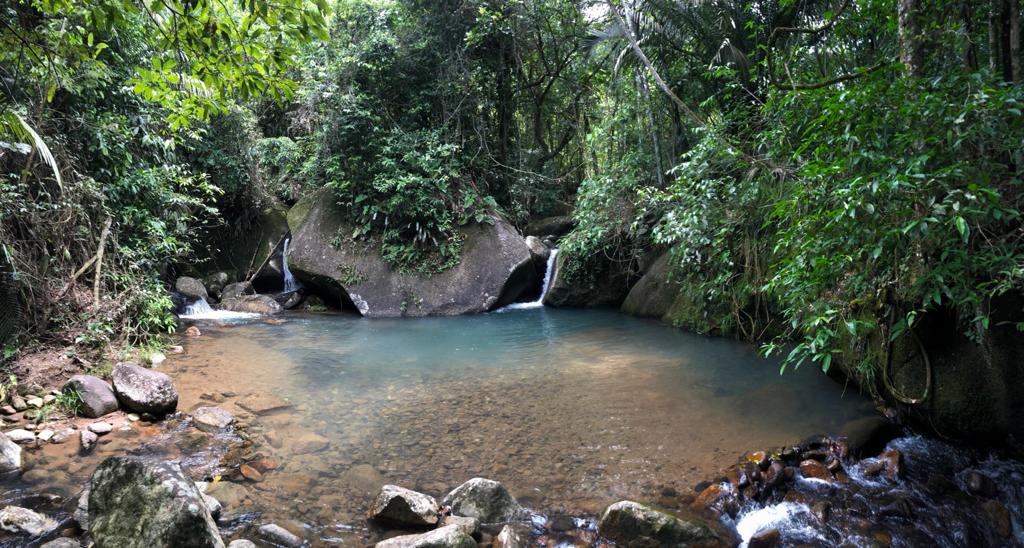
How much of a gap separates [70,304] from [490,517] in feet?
18.0

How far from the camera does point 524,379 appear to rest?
6.66 meters

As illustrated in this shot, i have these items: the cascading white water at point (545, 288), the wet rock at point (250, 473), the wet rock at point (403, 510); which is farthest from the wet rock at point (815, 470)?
the cascading white water at point (545, 288)

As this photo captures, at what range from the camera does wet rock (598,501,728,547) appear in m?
3.20

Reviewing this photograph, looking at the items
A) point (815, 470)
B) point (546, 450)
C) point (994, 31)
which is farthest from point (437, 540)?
point (994, 31)

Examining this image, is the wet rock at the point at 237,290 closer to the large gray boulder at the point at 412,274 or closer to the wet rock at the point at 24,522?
the large gray boulder at the point at 412,274

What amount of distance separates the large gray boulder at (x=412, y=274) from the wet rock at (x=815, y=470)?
8.16 meters

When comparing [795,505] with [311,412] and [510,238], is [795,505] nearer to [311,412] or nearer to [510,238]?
[311,412]

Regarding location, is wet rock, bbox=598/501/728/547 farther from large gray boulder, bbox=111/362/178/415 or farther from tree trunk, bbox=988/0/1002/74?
large gray boulder, bbox=111/362/178/415

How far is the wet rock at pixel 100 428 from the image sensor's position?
15.0 ft

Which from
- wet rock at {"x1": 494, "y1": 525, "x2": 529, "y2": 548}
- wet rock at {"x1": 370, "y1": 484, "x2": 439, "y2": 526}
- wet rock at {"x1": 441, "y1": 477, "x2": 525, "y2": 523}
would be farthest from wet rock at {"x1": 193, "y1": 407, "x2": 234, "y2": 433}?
wet rock at {"x1": 494, "y1": 525, "x2": 529, "y2": 548}

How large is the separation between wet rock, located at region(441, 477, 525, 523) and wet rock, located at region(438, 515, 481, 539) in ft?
0.21

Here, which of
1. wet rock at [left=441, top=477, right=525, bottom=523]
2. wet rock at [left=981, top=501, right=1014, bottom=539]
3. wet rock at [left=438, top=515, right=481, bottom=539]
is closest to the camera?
wet rock at [left=438, top=515, right=481, bottom=539]

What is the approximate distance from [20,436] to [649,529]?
4.93 meters

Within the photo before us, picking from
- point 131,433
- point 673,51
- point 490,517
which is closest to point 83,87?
point 131,433
